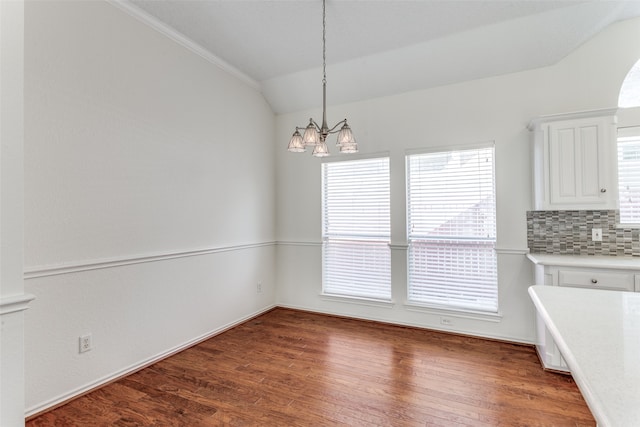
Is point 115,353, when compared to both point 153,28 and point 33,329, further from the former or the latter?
point 153,28

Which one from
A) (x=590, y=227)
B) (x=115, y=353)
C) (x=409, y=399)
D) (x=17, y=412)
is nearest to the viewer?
(x=17, y=412)

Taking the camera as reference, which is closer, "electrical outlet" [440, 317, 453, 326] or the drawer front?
the drawer front

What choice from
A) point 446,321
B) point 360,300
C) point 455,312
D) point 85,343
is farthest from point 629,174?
point 85,343

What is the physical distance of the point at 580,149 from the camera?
8.75 feet

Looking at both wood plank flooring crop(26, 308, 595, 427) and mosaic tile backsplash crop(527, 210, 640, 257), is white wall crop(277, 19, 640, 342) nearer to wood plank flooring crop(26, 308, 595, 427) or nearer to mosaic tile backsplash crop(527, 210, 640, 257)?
mosaic tile backsplash crop(527, 210, 640, 257)

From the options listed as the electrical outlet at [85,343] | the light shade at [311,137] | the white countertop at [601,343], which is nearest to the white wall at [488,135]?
the light shade at [311,137]

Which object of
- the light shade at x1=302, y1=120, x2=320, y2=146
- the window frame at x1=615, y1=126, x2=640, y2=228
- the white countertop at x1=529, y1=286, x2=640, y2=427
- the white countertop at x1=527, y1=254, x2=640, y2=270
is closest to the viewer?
the white countertop at x1=529, y1=286, x2=640, y2=427

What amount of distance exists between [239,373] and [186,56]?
3129mm

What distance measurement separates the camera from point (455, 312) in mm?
3404

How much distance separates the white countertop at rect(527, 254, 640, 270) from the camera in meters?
2.33

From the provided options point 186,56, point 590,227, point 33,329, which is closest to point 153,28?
point 186,56

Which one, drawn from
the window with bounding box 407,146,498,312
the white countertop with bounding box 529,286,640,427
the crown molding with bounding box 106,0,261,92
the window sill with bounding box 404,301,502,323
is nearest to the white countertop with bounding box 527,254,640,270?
the window with bounding box 407,146,498,312

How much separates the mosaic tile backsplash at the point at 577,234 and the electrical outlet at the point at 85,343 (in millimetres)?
4082

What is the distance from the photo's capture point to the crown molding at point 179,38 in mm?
2554
